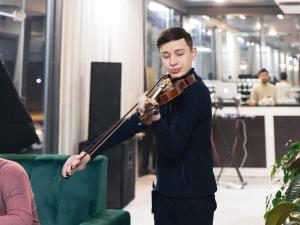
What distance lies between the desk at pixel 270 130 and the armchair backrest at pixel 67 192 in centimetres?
464

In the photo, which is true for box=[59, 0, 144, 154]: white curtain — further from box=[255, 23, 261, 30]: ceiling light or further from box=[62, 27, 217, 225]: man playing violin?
box=[255, 23, 261, 30]: ceiling light

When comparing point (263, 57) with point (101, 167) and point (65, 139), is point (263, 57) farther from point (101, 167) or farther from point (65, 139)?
point (101, 167)

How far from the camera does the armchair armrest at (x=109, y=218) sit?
1.92 m

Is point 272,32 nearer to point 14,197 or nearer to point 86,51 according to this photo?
point 86,51

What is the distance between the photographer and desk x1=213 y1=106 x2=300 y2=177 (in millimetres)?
6586

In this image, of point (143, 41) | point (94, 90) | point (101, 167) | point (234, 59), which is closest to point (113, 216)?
point (101, 167)

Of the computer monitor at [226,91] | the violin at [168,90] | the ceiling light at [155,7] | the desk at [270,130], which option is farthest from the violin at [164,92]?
the ceiling light at [155,7]

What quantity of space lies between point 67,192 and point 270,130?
499cm

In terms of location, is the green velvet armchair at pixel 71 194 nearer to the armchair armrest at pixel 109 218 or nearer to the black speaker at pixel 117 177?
the armchair armrest at pixel 109 218

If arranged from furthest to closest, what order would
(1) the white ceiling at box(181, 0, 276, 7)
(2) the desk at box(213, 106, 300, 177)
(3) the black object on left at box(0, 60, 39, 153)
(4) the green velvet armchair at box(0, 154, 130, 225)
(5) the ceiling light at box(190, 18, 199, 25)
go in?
(5) the ceiling light at box(190, 18, 199, 25) → (1) the white ceiling at box(181, 0, 276, 7) → (2) the desk at box(213, 106, 300, 177) → (3) the black object on left at box(0, 60, 39, 153) → (4) the green velvet armchair at box(0, 154, 130, 225)

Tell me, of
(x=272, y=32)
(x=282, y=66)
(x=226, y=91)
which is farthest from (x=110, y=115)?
(x=272, y=32)

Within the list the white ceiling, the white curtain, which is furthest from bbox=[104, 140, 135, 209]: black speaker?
the white ceiling

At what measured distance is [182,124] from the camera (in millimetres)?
1501

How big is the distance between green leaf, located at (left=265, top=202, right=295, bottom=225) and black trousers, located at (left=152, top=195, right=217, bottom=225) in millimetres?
393
